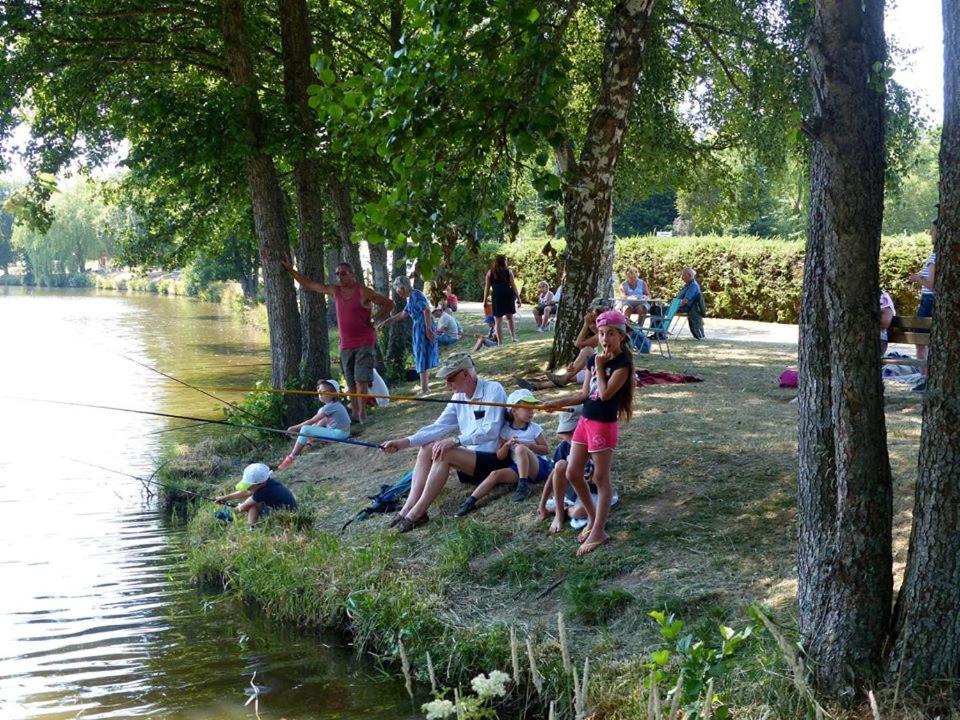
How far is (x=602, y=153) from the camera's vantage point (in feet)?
38.7

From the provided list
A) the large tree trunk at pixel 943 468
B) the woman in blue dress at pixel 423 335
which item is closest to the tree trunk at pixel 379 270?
the woman in blue dress at pixel 423 335

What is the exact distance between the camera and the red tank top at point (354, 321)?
1312 cm

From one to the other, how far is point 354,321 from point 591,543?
653cm

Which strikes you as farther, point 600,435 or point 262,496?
point 262,496

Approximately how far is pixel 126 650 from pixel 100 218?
213 feet

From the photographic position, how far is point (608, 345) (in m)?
7.20

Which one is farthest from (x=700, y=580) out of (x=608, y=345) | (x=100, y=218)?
(x=100, y=218)

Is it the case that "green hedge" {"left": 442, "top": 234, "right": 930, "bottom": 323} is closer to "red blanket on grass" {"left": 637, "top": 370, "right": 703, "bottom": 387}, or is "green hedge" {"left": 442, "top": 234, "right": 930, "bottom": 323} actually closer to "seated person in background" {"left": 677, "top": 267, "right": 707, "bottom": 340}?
A: "seated person in background" {"left": 677, "top": 267, "right": 707, "bottom": 340}

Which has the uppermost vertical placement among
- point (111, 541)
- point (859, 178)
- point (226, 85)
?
point (226, 85)

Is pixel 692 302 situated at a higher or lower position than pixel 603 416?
higher

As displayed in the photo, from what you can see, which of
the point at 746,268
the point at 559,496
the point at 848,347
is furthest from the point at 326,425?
the point at 746,268

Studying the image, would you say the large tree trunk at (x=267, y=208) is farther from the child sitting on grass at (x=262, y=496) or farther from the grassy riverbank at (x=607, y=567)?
the child sitting on grass at (x=262, y=496)

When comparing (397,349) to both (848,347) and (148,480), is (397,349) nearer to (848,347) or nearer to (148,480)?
(148,480)

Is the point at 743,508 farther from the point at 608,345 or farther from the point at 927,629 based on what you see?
the point at 927,629
